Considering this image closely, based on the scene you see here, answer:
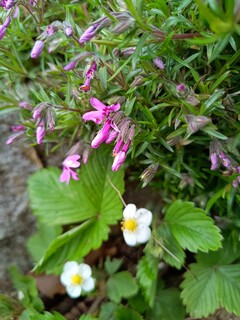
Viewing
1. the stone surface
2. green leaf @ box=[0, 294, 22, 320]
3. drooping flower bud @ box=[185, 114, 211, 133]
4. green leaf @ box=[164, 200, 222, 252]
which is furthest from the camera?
the stone surface

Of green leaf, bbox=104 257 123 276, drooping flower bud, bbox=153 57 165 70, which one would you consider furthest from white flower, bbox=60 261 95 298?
drooping flower bud, bbox=153 57 165 70

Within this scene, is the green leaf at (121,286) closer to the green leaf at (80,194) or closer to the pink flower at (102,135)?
the green leaf at (80,194)

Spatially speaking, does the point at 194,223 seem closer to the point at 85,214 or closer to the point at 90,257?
the point at 85,214

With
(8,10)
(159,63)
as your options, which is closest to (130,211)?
(159,63)

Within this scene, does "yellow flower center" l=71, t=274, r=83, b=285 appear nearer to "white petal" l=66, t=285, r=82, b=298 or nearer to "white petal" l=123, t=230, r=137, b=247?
"white petal" l=66, t=285, r=82, b=298

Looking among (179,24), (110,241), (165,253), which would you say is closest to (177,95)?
(179,24)

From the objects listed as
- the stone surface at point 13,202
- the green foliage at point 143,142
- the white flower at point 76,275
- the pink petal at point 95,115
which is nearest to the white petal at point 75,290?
the white flower at point 76,275

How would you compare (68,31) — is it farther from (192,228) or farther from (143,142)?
(192,228)
